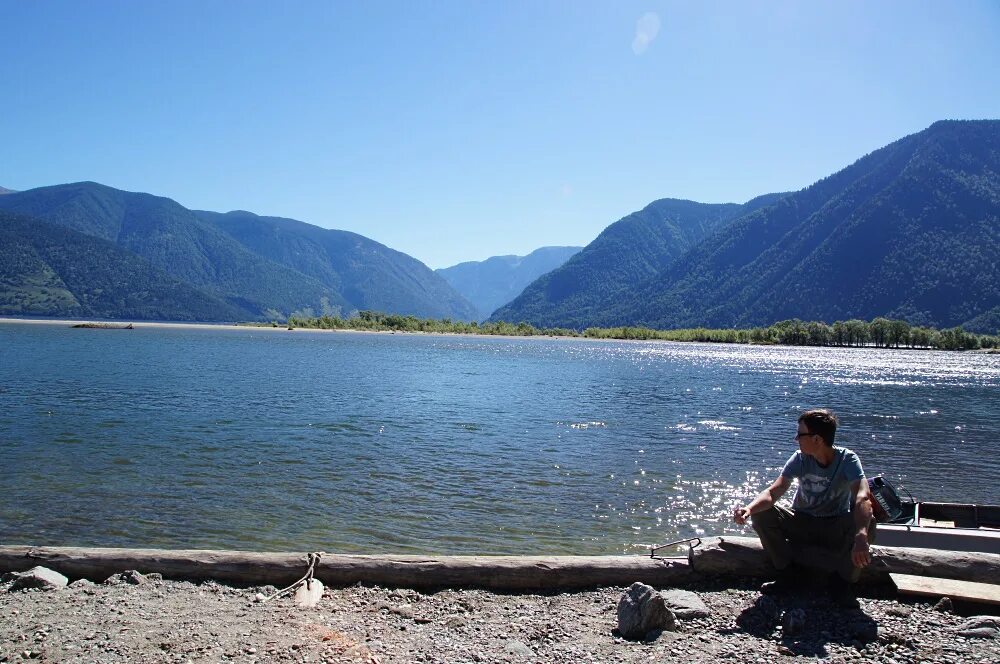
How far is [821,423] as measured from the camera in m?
7.85

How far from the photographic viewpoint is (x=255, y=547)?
12.4 metres

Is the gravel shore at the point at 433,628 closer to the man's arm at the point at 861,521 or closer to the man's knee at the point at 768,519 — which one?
the man's arm at the point at 861,521

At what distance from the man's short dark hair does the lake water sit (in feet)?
21.1

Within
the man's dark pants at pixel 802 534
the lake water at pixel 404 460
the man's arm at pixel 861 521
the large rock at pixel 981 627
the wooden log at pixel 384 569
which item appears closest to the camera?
the large rock at pixel 981 627

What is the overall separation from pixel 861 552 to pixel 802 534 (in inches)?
40.4

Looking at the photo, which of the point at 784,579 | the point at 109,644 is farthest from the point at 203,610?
the point at 784,579

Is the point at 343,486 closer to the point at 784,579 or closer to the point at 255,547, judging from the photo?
the point at 255,547

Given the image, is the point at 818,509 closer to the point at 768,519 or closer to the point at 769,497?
the point at 768,519

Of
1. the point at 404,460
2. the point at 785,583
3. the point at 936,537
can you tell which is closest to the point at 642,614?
the point at 785,583

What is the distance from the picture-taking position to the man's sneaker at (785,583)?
8.47 m

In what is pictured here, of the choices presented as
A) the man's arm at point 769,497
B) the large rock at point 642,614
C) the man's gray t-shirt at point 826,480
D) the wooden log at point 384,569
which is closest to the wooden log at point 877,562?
the wooden log at point 384,569

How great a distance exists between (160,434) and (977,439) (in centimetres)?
3748

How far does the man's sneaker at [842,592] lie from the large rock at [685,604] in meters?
1.59

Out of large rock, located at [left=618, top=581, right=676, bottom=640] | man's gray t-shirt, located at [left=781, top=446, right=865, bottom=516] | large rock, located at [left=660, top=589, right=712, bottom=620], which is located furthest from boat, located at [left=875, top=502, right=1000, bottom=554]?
large rock, located at [left=618, top=581, right=676, bottom=640]
